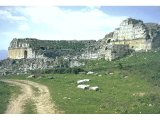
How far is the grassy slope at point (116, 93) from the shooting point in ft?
93.9

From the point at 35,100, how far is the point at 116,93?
22.5 ft

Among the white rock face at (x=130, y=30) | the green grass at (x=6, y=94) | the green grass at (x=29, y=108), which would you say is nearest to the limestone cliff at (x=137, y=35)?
the white rock face at (x=130, y=30)

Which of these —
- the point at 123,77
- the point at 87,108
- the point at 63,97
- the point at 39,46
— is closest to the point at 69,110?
the point at 87,108

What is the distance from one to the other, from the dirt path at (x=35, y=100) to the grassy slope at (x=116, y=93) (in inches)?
28.1

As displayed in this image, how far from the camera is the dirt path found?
28625mm

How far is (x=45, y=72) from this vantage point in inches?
2324

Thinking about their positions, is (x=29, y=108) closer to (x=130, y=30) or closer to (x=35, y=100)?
(x=35, y=100)

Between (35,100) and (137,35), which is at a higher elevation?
(137,35)

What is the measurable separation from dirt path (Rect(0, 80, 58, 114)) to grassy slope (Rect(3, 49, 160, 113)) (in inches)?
28.1

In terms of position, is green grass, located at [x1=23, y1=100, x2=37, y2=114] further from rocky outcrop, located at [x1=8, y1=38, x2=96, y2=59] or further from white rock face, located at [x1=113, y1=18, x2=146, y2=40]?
rocky outcrop, located at [x1=8, y1=38, x2=96, y2=59]

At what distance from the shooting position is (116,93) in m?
34.9

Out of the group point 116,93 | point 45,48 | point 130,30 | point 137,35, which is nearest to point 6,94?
point 116,93

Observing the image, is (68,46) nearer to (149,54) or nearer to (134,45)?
(134,45)

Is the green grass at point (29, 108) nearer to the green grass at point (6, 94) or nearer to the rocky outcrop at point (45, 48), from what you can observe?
the green grass at point (6, 94)
